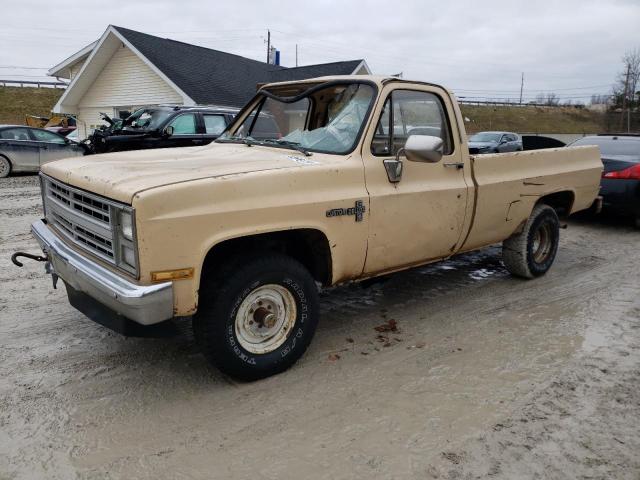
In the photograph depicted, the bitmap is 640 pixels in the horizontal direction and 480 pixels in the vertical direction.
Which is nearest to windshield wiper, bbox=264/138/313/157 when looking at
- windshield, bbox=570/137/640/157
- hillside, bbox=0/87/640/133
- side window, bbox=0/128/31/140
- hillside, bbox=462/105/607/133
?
windshield, bbox=570/137/640/157

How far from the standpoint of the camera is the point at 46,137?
14578 mm

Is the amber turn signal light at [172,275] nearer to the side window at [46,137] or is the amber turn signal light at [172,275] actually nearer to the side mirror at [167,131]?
the side mirror at [167,131]

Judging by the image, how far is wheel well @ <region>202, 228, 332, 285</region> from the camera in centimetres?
327

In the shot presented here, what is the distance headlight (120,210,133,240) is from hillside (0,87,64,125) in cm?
4731

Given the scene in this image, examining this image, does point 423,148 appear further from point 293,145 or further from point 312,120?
point 312,120

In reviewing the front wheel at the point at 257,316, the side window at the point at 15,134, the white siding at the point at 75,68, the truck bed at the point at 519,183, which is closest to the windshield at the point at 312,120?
the front wheel at the point at 257,316

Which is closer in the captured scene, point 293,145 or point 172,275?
point 172,275

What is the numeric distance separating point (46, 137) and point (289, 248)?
1360cm

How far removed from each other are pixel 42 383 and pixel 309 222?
6.72ft

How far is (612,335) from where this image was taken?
423 cm

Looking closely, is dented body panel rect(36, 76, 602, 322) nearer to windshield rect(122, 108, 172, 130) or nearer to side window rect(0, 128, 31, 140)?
windshield rect(122, 108, 172, 130)

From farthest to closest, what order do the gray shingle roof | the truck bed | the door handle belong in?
1. the gray shingle roof
2. the truck bed
3. the door handle

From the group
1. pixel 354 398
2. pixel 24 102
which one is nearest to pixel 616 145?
pixel 354 398

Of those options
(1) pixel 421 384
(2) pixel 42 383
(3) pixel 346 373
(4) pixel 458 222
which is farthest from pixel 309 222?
(2) pixel 42 383
